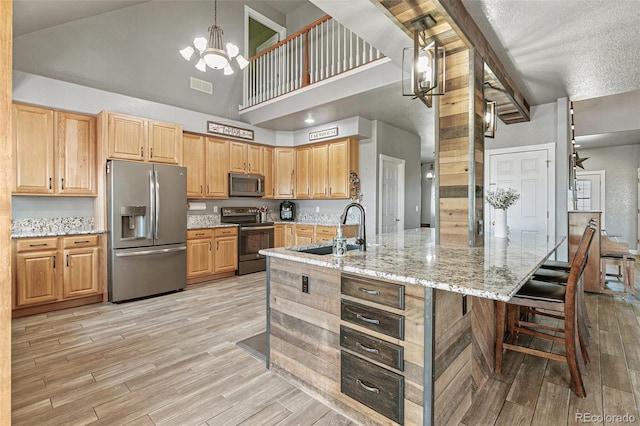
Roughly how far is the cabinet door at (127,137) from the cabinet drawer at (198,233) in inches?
49.6

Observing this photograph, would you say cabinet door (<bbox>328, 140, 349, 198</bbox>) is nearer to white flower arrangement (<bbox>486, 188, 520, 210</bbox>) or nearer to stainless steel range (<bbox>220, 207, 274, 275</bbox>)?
stainless steel range (<bbox>220, 207, 274, 275</bbox>)

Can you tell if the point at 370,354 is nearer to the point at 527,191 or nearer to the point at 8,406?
the point at 8,406

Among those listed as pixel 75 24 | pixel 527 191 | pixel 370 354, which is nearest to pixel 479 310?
pixel 370 354

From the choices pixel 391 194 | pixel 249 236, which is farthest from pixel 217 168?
pixel 391 194

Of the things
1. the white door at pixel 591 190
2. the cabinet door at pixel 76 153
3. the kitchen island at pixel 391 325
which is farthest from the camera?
the white door at pixel 591 190

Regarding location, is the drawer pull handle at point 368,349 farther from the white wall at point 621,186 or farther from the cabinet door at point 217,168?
the white wall at point 621,186

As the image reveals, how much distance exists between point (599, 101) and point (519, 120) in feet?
10.3

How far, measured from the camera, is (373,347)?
1.68 m

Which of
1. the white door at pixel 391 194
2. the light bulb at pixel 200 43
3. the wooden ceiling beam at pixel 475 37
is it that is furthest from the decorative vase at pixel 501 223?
the light bulb at pixel 200 43

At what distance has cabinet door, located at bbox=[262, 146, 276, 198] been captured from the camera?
20.4 feet

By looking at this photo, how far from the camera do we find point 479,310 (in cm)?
205

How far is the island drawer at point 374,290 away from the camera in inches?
62.6

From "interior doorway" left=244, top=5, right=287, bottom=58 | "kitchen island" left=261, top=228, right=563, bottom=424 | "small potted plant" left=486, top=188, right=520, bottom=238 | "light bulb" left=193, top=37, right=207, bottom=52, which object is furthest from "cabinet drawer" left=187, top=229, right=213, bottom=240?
"small potted plant" left=486, top=188, right=520, bottom=238

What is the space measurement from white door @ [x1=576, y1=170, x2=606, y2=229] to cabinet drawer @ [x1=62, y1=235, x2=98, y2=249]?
11126mm
